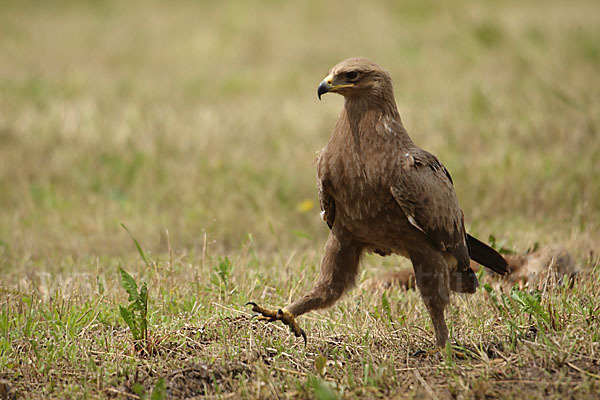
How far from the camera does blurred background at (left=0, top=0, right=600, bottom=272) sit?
21.2ft

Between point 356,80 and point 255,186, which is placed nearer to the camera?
point 356,80

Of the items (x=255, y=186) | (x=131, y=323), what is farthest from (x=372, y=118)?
(x=255, y=186)

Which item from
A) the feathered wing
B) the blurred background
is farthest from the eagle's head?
the blurred background

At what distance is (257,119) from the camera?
9.05m

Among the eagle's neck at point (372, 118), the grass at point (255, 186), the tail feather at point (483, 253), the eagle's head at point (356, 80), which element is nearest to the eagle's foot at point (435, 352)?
the grass at point (255, 186)

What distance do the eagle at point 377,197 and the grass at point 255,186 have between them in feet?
1.07

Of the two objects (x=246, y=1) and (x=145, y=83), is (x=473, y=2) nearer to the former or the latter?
(x=246, y=1)

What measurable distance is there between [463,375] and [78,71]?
969 cm

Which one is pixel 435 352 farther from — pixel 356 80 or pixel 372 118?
pixel 356 80

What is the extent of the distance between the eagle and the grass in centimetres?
33

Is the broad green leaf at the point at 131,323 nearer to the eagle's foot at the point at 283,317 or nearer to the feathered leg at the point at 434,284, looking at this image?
the eagle's foot at the point at 283,317

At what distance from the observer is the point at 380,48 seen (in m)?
12.8

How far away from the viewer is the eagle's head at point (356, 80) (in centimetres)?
359

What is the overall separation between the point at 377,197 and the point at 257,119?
18.7 ft
